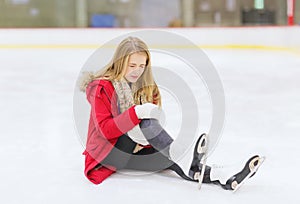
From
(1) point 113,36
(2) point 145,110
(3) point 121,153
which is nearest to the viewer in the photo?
(2) point 145,110

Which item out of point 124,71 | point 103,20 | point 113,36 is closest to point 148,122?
point 124,71

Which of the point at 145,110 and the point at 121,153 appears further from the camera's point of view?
the point at 121,153

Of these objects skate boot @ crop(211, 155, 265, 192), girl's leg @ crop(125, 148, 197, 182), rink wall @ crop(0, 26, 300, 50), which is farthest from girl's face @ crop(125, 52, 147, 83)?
rink wall @ crop(0, 26, 300, 50)

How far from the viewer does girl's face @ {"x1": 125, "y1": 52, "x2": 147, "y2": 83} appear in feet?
5.28

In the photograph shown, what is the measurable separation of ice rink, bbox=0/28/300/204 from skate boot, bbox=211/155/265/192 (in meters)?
0.02

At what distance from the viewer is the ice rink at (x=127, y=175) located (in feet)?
5.31

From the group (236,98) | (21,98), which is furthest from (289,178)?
(21,98)

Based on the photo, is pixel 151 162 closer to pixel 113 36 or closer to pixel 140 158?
pixel 140 158

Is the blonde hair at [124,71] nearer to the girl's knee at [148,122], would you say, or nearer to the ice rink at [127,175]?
the girl's knee at [148,122]

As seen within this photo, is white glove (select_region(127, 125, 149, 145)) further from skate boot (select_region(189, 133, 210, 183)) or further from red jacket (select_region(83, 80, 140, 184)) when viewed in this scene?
skate boot (select_region(189, 133, 210, 183))

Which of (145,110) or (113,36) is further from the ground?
(145,110)

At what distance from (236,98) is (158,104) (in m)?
1.87

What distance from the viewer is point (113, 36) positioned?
7.58 m

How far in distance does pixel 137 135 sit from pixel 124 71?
19 centimetres
